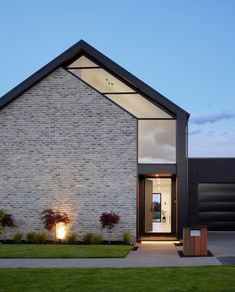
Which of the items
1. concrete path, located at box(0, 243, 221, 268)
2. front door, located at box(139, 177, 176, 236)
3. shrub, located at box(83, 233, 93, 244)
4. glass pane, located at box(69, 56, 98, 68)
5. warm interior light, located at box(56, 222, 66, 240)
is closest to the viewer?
concrete path, located at box(0, 243, 221, 268)

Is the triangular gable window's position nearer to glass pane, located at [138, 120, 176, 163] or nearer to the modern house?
the modern house

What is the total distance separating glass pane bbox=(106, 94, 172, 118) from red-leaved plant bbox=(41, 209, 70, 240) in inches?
203

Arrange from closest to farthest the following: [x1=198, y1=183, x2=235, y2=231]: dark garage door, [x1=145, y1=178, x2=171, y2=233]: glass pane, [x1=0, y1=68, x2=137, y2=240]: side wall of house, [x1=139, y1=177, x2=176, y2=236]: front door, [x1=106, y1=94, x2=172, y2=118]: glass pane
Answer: [x1=0, y1=68, x2=137, y2=240]: side wall of house
[x1=106, y1=94, x2=172, y2=118]: glass pane
[x1=139, y1=177, x2=176, y2=236]: front door
[x1=145, y1=178, x2=171, y2=233]: glass pane
[x1=198, y1=183, x2=235, y2=231]: dark garage door

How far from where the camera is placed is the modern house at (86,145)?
22.7 metres

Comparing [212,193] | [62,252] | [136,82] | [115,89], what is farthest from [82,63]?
[212,193]

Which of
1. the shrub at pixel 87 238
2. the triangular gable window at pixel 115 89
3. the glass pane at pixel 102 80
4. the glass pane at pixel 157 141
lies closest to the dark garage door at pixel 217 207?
the glass pane at pixel 157 141

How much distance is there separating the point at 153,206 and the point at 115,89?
6232mm

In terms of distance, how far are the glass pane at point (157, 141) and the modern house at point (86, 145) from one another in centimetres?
4

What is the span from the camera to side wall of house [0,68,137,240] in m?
22.6

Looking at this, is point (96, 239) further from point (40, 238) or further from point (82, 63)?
point (82, 63)

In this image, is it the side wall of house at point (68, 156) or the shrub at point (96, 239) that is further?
the side wall of house at point (68, 156)

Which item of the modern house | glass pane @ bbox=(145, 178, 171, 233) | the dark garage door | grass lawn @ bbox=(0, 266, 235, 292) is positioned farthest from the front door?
grass lawn @ bbox=(0, 266, 235, 292)

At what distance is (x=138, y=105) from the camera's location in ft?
76.5

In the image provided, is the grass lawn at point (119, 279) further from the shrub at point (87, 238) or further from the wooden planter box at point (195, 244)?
the shrub at point (87, 238)
